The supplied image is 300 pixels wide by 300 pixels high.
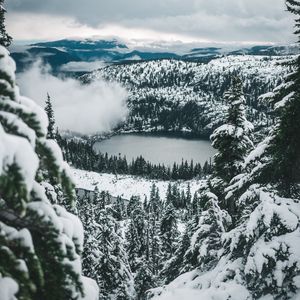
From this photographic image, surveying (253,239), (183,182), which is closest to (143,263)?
(253,239)

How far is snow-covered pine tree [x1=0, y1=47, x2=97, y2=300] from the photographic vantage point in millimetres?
2463

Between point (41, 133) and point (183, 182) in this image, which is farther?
point (183, 182)

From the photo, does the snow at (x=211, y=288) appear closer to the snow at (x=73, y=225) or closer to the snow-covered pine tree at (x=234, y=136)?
the snow at (x=73, y=225)

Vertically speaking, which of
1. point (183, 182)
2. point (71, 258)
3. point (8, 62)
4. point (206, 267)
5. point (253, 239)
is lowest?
point (183, 182)

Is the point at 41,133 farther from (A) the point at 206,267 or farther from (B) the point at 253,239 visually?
(A) the point at 206,267

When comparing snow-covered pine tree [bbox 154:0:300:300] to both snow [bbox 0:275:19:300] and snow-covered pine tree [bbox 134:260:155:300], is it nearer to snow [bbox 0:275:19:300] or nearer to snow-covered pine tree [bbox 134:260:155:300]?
snow [bbox 0:275:19:300]

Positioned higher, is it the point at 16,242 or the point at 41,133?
the point at 41,133

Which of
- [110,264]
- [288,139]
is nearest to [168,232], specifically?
[110,264]

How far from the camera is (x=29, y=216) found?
3213 mm

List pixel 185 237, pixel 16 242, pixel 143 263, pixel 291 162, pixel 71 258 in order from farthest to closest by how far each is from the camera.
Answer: pixel 143 263 → pixel 185 237 → pixel 291 162 → pixel 71 258 → pixel 16 242

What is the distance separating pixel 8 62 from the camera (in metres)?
3.14

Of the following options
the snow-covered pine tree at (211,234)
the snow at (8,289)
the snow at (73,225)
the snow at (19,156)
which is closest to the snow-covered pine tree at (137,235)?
the snow-covered pine tree at (211,234)

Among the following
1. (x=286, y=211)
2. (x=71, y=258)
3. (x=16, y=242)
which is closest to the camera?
(x=16, y=242)

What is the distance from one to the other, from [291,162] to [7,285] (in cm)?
1101
